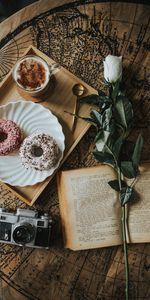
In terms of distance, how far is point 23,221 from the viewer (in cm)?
126

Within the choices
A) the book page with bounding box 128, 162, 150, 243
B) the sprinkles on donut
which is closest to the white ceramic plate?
the sprinkles on donut

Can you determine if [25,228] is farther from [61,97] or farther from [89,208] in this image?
[61,97]

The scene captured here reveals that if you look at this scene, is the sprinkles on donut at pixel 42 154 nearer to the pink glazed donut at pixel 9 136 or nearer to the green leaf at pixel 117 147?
the pink glazed donut at pixel 9 136

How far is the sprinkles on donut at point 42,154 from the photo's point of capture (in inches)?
50.6

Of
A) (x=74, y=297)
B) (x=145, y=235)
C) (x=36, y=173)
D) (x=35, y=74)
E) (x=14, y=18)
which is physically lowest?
(x=74, y=297)

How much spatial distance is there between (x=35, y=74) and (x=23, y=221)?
0.44 metres

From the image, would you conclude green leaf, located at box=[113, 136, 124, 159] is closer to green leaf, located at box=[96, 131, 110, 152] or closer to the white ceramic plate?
green leaf, located at box=[96, 131, 110, 152]

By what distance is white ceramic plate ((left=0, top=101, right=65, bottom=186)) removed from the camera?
4.28ft

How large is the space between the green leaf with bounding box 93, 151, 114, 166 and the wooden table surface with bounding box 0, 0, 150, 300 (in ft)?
0.23

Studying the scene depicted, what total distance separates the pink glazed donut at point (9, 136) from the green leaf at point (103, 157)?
0.24 meters

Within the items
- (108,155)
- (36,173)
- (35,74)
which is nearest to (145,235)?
(108,155)

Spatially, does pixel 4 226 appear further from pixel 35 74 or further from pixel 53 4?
pixel 53 4

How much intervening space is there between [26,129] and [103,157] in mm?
264

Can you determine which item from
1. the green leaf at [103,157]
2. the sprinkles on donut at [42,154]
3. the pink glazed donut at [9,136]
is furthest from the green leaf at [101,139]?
the pink glazed donut at [9,136]
